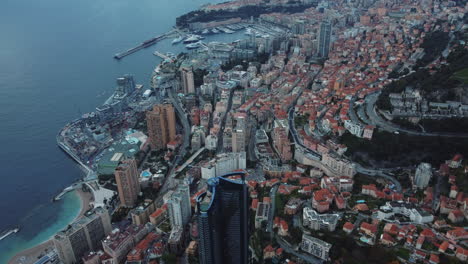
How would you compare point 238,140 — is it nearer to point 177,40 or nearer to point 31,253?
point 31,253

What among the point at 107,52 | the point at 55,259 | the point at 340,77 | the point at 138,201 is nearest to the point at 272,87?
the point at 340,77

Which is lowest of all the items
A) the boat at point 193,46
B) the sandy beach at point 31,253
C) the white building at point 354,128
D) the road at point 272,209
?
the sandy beach at point 31,253

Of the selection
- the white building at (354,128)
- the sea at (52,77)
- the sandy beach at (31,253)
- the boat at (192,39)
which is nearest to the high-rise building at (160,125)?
the sea at (52,77)

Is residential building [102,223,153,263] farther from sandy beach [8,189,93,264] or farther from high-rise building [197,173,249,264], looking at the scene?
high-rise building [197,173,249,264]

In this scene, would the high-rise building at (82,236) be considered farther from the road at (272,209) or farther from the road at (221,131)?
the road at (221,131)

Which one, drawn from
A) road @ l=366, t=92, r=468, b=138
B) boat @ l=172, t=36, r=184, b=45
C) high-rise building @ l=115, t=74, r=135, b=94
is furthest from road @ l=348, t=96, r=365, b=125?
boat @ l=172, t=36, r=184, b=45
